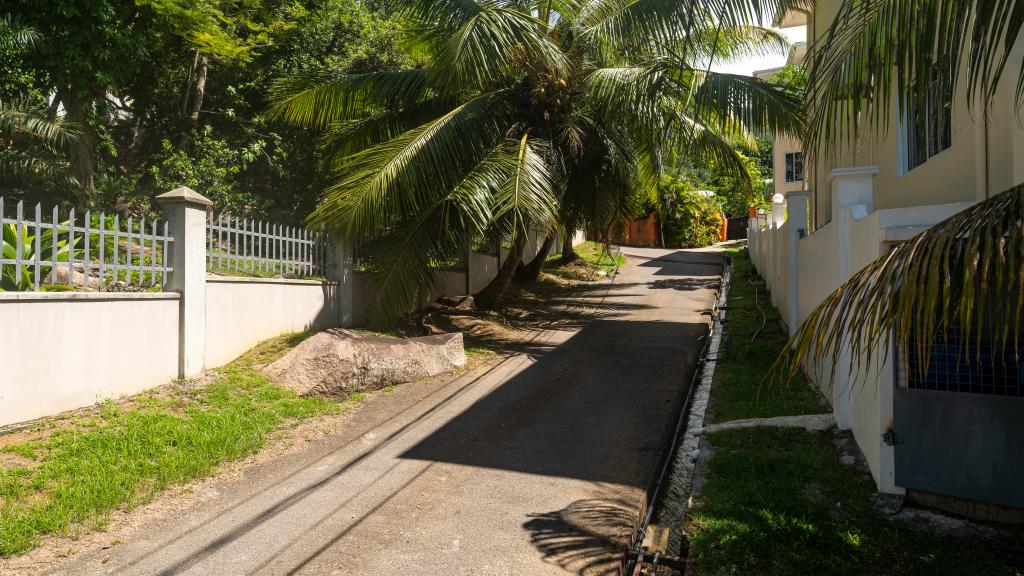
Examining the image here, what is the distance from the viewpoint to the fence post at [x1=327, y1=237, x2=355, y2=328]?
10.7 meters

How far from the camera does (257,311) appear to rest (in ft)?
29.6

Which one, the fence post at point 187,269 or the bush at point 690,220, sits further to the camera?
the bush at point 690,220

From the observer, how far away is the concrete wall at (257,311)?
818 centimetres

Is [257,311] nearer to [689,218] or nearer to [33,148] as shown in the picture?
[33,148]

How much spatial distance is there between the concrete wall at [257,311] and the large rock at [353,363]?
0.72 meters

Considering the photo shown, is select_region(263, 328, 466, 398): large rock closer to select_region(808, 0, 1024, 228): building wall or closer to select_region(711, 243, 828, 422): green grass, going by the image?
select_region(711, 243, 828, 422): green grass

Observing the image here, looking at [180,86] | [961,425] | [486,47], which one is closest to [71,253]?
[486,47]

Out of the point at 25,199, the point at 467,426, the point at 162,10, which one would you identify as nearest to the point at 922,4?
the point at 467,426

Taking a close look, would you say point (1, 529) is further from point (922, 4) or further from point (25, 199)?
point (25, 199)

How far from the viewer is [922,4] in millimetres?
3270

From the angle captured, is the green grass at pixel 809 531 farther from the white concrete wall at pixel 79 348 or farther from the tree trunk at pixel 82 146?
the tree trunk at pixel 82 146

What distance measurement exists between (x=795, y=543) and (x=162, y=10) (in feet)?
38.1

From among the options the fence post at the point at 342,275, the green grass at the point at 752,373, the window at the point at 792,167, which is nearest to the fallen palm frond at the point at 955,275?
the green grass at the point at 752,373

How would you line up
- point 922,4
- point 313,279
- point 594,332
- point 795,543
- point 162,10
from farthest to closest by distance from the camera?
point 594,332 → point 162,10 → point 313,279 → point 795,543 → point 922,4
